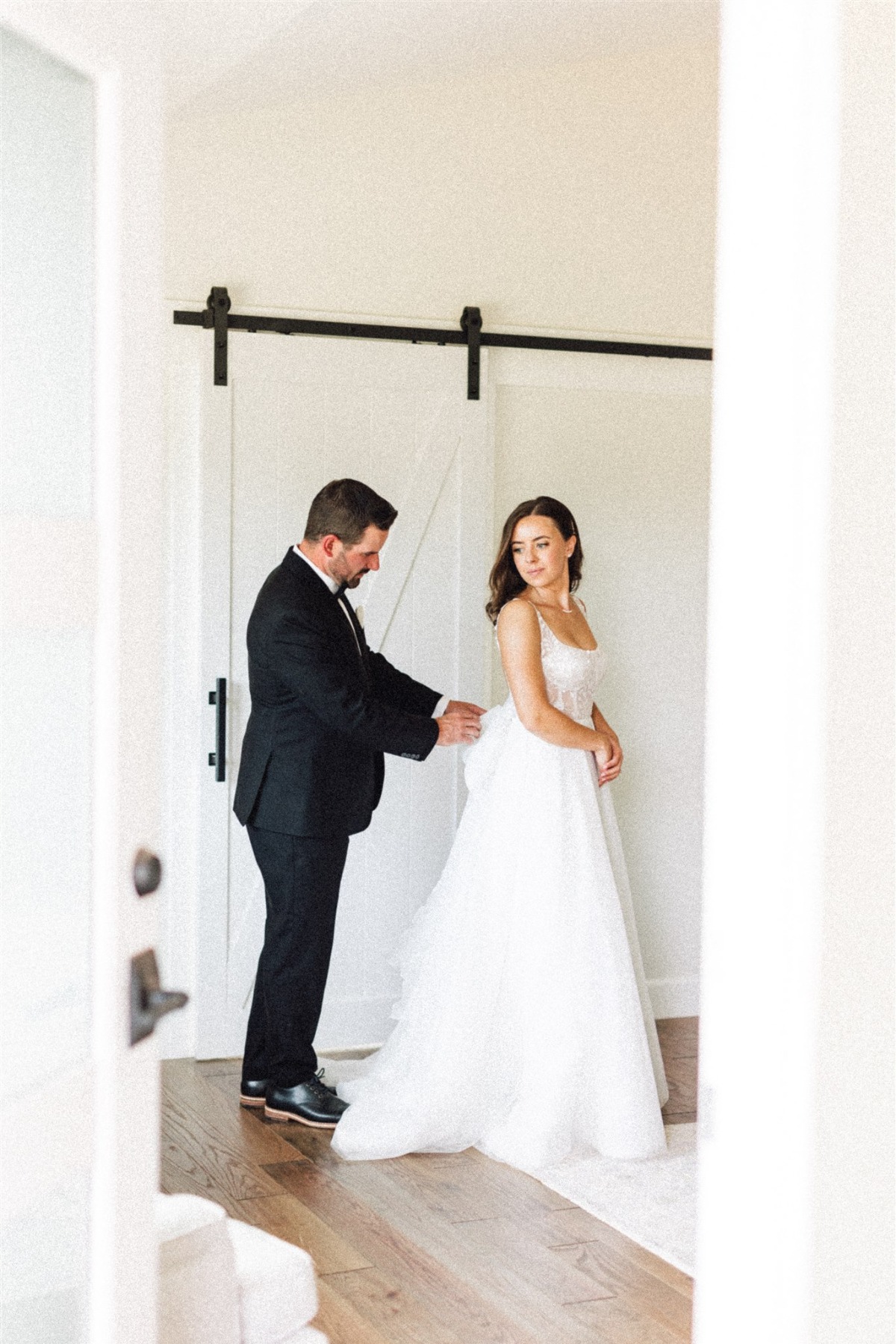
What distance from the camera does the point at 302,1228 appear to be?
3445 millimetres

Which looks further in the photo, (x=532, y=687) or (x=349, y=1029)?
(x=349, y=1029)

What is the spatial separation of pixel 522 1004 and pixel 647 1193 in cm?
65

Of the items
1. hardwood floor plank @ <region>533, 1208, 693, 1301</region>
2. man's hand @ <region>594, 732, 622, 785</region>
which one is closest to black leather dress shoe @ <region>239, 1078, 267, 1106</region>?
hardwood floor plank @ <region>533, 1208, 693, 1301</region>

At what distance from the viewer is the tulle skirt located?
4043mm

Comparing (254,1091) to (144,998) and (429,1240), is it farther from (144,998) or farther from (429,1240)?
→ (144,998)

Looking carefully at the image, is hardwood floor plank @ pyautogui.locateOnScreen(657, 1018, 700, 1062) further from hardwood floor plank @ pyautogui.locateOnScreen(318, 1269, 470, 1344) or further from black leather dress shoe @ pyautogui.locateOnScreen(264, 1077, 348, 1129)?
hardwood floor plank @ pyautogui.locateOnScreen(318, 1269, 470, 1344)

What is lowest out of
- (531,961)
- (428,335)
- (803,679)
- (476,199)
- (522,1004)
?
(522,1004)

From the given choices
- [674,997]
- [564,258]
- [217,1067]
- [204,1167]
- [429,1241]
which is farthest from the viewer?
[674,997]

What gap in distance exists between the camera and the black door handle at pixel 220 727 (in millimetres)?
4801

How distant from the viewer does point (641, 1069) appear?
4109mm

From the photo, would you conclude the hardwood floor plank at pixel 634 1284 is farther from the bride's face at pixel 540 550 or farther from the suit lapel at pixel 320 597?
the bride's face at pixel 540 550

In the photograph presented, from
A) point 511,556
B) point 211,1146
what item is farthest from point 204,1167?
point 511,556

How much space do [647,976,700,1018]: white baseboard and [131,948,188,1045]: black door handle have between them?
4127 mm

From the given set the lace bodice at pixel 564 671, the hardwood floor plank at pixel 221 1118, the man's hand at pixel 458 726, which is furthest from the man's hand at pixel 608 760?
the hardwood floor plank at pixel 221 1118
